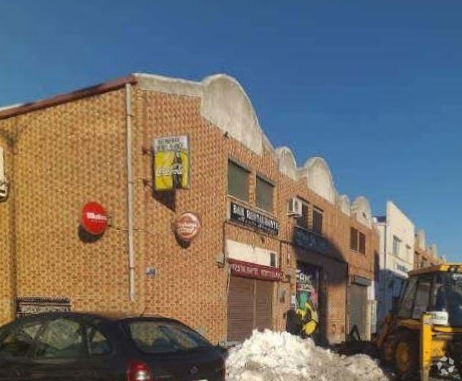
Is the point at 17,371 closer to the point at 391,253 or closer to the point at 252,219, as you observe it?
the point at 252,219

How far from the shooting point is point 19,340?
26.2 feet

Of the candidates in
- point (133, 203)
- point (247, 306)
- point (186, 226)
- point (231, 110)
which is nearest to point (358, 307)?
point (247, 306)

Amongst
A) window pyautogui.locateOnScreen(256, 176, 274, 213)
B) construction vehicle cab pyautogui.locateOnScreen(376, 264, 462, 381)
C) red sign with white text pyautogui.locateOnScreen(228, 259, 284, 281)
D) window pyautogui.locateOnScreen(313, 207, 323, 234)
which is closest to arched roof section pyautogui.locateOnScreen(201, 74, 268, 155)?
window pyautogui.locateOnScreen(256, 176, 274, 213)

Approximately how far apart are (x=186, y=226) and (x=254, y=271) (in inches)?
196

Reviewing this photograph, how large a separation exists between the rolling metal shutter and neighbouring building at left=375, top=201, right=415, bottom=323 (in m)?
3.16

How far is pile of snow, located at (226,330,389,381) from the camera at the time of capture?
40.8 feet

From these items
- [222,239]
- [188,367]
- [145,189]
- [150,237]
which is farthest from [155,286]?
[188,367]

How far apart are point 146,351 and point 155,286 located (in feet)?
26.8

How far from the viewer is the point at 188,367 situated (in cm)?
731

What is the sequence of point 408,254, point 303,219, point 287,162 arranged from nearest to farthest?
1. point 287,162
2. point 303,219
3. point 408,254

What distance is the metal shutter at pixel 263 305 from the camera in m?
21.2

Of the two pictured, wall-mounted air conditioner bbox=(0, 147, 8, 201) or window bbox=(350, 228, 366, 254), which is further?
window bbox=(350, 228, 366, 254)

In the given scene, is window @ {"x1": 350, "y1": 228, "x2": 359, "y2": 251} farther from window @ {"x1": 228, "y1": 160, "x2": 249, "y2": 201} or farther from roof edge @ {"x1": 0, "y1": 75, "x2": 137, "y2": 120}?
roof edge @ {"x1": 0, "y1": 75, "x2": 137, "y2": 120}

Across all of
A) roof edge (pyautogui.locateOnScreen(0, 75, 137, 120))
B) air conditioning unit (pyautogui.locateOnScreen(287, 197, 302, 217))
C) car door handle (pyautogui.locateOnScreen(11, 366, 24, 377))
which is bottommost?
car door handle (pyautogui.locateOnScreen(11, 366, 24, 377))
